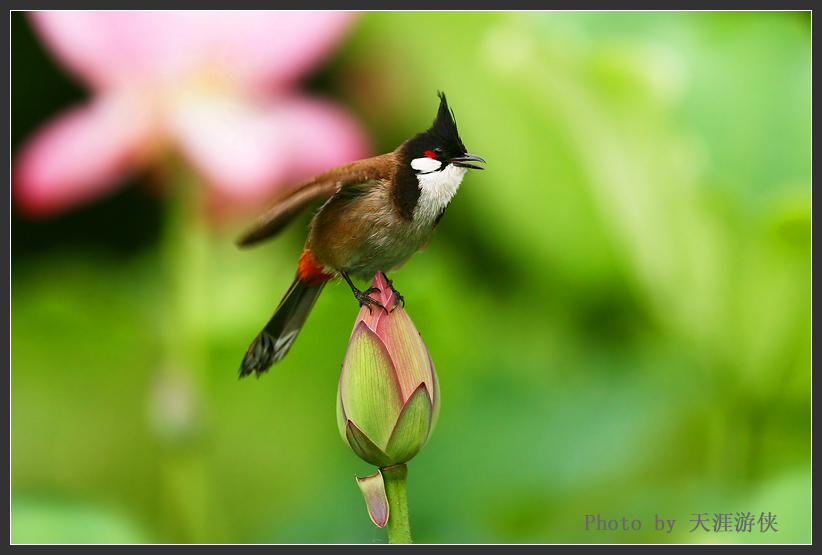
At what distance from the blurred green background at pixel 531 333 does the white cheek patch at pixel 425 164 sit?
0.29m

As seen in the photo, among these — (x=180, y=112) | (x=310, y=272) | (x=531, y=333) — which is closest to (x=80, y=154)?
(x=180, y=112)

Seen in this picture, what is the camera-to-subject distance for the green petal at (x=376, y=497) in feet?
1.56

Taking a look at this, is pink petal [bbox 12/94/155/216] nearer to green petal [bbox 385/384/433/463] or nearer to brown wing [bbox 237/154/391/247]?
brown wing [bbox 237/154/391/247]

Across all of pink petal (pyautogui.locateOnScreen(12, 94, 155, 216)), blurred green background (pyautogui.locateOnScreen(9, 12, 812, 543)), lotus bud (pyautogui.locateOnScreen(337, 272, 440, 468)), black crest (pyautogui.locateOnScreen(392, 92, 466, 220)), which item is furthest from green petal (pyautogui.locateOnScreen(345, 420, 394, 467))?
pink petal (pyautogui.locateOnScreen(12, 94, 155, 216))

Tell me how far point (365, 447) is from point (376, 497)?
0.04m

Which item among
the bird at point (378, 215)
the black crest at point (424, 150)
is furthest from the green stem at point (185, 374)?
the black crest at point (424, 150)

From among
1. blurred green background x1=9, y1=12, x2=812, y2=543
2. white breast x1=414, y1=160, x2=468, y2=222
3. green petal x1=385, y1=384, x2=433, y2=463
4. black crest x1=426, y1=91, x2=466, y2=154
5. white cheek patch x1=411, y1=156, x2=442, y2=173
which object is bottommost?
blurred green background x1=9, y1=12, x2=812, y2=543

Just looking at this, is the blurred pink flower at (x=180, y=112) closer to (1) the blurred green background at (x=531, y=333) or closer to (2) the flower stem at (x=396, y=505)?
(1) the blurred green background at (x=531, y=333)

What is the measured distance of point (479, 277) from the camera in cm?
104

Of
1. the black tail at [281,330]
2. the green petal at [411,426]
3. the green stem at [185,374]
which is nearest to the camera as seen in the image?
the green petal at [411,426]

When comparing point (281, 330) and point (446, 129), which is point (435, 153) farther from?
point (281, 330)

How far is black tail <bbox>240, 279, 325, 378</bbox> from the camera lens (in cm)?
57

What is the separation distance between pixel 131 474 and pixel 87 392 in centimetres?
12

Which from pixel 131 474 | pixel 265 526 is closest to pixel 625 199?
pixel 265 526
